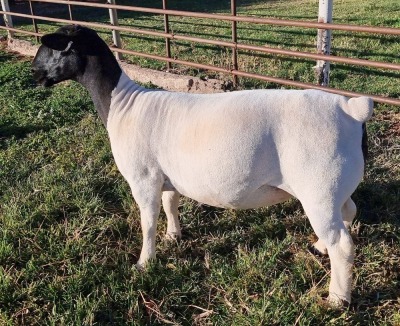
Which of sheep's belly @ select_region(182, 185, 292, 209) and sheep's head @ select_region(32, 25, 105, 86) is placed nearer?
sheep's belly @ select_region(182, 185, 292, 209)

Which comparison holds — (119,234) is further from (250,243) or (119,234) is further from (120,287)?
(250,243)

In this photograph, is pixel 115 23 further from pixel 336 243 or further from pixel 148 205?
pixel 336 243

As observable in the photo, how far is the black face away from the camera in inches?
138

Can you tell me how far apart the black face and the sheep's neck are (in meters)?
0.10

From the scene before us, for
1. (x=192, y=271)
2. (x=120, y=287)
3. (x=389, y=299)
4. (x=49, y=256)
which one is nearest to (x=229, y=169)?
(x=192, y=271)

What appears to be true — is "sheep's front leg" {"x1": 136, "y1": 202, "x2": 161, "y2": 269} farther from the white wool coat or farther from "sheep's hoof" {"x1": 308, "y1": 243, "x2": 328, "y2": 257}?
"sheep's hoof" {"x1": 308, "y1": 243, "x2": 328, "y2": 257}

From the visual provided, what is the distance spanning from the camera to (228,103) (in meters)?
2.95

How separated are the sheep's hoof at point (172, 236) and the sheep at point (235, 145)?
0.27m

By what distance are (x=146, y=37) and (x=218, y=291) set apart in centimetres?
871

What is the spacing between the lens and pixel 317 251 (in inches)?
132

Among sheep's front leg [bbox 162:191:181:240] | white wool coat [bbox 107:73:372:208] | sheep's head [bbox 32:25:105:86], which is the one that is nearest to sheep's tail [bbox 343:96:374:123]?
white wool coat [bbox 107:73:372:208]

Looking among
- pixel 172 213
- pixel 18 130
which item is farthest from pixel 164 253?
pixel 18 130

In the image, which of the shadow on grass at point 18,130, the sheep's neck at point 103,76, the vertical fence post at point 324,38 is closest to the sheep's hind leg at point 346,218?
the sheep's neck at point 103,76

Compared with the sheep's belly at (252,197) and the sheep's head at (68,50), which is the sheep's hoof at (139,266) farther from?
the sheep's head at (68,50)
